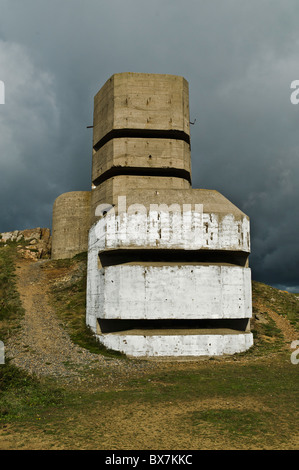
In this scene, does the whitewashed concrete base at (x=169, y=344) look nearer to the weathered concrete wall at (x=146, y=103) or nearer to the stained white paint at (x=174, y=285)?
the stained white paint at (x=174, y=285)

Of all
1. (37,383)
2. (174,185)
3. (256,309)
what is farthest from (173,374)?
(174,185)

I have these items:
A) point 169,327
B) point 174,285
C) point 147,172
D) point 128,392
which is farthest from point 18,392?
point 147,172

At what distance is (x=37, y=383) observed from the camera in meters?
12.7

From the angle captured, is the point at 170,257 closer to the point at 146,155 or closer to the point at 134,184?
the point at 134,184

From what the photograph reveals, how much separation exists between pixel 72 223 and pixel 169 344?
19138 millimetres

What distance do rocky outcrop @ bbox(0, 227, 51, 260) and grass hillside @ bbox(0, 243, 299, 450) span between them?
39.5 ft

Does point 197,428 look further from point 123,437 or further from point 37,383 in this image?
point 37,383

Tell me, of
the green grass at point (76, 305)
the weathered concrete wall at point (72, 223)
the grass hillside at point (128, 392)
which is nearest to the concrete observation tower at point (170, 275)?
the green grass at point (76, 305)

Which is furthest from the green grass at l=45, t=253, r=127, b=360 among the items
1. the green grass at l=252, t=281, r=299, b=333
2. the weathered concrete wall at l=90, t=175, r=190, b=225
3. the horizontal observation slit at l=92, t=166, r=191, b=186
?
the green grass at l=252, t=281, r=299, b=333

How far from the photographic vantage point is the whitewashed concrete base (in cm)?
1758

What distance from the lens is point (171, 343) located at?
17656 millimetres

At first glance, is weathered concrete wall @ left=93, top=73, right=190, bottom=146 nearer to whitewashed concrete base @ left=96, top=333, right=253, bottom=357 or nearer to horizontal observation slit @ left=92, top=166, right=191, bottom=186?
horizontal observation slit @ left=92, top=166, right=191, bottom=186

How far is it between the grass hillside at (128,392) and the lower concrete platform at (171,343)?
1.74 feet

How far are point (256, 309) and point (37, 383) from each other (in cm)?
1827
